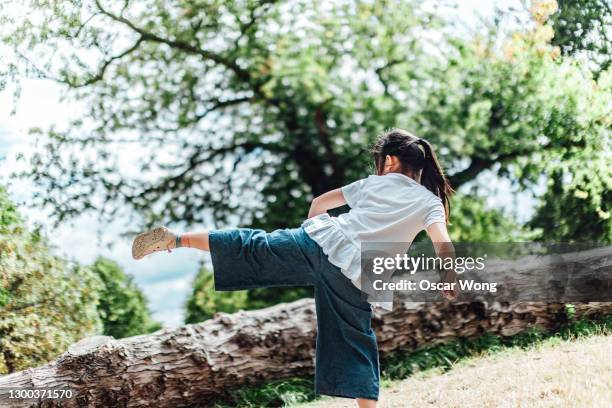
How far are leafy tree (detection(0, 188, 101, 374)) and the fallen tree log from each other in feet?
2.16

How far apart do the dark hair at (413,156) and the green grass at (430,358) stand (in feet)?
5.00

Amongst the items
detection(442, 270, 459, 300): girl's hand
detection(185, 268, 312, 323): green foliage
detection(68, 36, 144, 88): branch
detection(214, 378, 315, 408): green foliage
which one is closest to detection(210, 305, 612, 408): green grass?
detection(214, 378, 315, 408): green foliage

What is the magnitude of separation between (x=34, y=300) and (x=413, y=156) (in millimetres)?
2699

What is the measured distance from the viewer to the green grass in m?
4.09

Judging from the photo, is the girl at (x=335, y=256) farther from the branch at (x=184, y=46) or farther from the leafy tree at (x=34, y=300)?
the branch at (x=184, y=46)

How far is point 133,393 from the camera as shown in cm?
381

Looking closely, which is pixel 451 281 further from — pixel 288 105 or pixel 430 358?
pixel 288 105

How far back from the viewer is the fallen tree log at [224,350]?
3.70 metres

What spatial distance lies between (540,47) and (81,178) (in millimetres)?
3934

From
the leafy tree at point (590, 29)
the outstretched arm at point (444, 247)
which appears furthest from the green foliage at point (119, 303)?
the leafy tree at point (590, 29)

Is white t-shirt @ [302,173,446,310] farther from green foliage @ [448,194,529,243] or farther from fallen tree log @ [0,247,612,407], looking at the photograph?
green foliage @ [448,194,529,243]

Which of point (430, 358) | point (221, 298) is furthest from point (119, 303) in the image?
point (430, 358)

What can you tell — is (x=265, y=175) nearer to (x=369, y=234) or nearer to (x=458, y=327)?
(x=458, y=327)

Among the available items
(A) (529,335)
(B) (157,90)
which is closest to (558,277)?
(A) (529,335)
